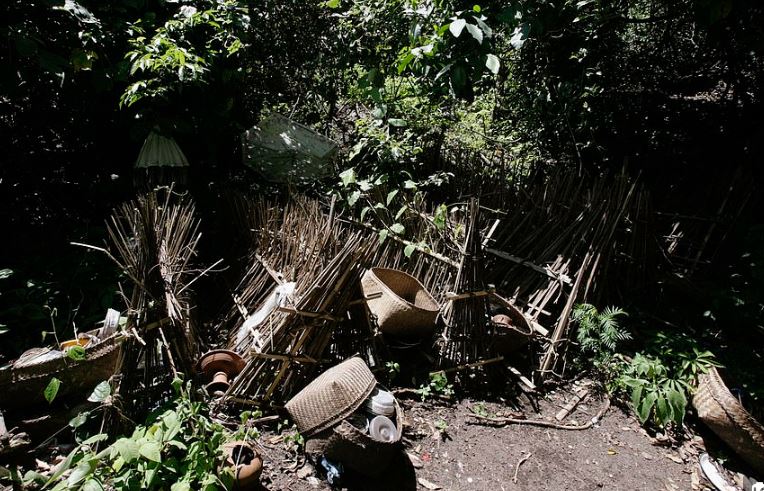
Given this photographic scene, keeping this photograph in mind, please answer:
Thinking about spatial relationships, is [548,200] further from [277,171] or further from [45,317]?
[45,317]

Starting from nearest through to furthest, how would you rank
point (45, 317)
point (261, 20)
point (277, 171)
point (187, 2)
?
1. point (45, 317)
2. point (187, 2)
3. point (277, 171)
4. point (261, 20)

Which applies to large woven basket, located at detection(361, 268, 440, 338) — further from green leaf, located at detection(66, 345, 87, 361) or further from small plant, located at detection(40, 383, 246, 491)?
green leaf, located at detection(66, 345, 87, 361)

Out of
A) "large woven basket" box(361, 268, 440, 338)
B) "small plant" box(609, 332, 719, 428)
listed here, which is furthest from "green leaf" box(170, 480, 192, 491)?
"small plant" box(609, 332, 719, 428)

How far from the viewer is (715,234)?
498 centimetres

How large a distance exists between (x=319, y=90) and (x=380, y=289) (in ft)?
12.1

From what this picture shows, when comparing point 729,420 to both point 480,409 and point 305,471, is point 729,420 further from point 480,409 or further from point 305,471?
point 305,471

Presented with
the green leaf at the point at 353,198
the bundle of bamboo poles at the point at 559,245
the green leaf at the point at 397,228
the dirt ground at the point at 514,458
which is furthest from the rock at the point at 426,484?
the green leaf at the point at 353,198

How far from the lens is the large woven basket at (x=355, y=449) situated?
2.69m

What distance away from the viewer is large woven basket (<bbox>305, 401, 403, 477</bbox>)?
8.81 ft

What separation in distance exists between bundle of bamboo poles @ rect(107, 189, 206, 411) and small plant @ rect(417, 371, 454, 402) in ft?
5.17

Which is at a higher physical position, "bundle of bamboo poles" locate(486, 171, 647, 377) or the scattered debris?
"bundle of bamboo poles" locate(486, 171, 647, 377)

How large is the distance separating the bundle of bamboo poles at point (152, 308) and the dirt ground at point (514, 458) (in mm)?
738

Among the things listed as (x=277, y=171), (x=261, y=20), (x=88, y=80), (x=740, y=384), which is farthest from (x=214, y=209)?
(x=740, y=384)

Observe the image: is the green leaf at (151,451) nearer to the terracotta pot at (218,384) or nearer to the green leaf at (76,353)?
the green leaf at (76,353)
